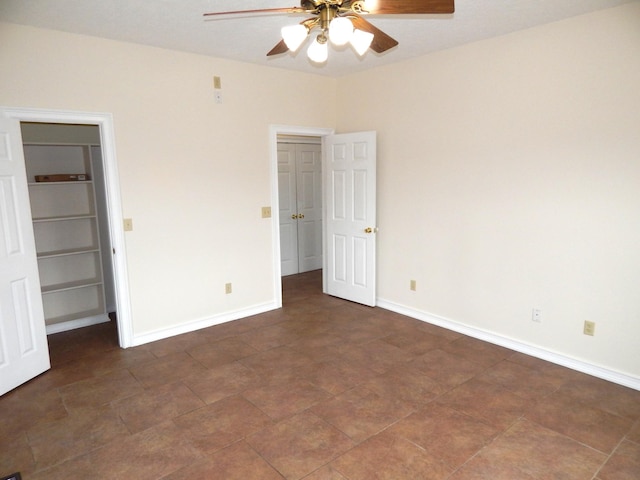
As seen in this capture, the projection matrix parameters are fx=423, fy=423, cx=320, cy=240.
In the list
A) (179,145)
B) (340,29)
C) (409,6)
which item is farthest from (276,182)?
(409,6)

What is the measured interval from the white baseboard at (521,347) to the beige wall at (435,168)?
5cm

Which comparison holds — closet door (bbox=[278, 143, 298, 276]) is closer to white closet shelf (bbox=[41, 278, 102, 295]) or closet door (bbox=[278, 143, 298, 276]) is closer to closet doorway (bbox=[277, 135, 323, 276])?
closet doorway (bbox=[277, 135, 323, 276])

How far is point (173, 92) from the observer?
3863 millimetres

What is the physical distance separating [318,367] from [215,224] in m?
1.80

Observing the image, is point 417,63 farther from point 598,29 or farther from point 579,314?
point 579,314

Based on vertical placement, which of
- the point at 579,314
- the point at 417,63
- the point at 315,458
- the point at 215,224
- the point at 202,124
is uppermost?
the point at 417,63

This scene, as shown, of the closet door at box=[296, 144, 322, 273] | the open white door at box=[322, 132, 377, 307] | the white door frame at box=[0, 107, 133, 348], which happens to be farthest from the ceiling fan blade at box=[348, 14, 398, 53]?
the closet door at box=[296, 144, 322, 273]

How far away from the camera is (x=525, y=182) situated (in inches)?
137

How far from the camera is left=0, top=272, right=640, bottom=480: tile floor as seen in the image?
7.57ft

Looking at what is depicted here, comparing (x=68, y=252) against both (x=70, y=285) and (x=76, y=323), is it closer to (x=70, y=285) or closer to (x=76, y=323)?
(x=70, y=285)

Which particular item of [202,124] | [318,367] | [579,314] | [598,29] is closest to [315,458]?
[318,367]

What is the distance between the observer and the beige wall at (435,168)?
10.1 feet

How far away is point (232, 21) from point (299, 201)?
11.2ft

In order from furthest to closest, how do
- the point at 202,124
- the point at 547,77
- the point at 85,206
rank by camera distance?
the point at 85,206, the point at 202,124, the point at 547,77
